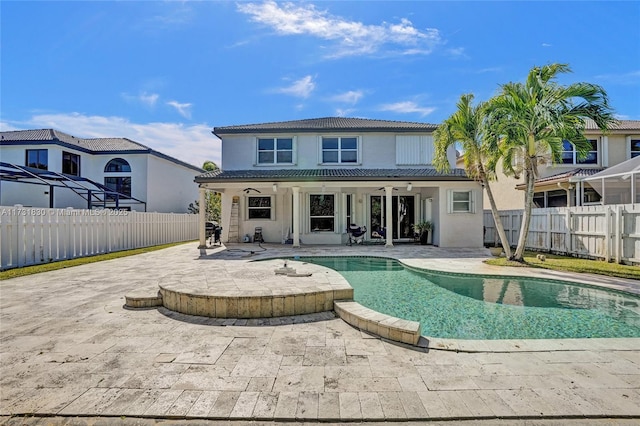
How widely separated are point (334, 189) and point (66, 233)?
11.5 m

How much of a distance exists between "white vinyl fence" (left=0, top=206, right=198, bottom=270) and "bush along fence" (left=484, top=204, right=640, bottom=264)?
62.0ft

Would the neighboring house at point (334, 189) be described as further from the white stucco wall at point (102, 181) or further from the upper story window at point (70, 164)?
the upper story window at point (70, 164)

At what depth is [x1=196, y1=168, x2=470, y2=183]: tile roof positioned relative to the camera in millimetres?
14422

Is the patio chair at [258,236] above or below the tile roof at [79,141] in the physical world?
below

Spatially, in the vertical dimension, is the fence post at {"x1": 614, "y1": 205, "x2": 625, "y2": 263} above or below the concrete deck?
above

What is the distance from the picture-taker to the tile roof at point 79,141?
21.8 m

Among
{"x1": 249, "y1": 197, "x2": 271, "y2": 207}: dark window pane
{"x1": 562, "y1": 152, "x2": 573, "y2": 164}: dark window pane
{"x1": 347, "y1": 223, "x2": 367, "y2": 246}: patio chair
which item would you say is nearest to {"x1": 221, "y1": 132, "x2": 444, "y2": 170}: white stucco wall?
{"x1": 249, "y1": 197, "x2": 271, "y2": 207}: dark window pane

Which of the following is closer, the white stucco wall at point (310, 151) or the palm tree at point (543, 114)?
the palm tree at point (543, 114)

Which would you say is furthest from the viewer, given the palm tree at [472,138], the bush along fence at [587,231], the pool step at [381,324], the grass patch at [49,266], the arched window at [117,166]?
the arched window at [117,166]

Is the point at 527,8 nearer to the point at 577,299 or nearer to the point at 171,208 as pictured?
the point at 577,299

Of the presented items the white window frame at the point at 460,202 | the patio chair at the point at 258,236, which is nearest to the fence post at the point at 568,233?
the white window frame at the point at 460,202

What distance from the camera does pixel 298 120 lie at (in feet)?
60.6

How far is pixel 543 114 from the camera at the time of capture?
9438mm

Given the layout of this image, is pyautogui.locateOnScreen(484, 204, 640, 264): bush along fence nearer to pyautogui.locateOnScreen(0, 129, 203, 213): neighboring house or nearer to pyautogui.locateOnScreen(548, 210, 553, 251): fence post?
pyautogui.locateOnScreen(548, 210, 553, 251): fence post
